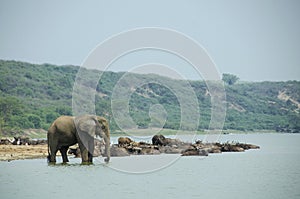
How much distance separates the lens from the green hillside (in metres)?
110

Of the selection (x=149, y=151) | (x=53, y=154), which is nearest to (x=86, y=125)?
(x=53, y=154)

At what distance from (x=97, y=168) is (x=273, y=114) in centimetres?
13847

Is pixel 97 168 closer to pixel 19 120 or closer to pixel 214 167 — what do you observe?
pixel 214 167

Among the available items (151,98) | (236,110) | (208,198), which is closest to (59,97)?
(151,98)

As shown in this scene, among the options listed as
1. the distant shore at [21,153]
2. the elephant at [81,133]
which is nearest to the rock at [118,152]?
the distant shore at [21,153]

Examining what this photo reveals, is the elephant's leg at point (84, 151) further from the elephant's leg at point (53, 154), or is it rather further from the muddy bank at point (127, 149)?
the muddy bank at point (127, 149)

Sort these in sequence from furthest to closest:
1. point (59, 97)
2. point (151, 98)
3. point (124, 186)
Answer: point (151, 98)
point (59, 97)
point (124, 186)

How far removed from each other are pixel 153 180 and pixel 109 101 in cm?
10850

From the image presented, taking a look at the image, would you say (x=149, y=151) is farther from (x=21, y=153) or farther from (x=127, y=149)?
(x=21, y=153)

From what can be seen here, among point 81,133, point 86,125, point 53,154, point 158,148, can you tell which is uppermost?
point 86,125

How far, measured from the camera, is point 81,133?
3609 centimetres

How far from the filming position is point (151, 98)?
155 meters

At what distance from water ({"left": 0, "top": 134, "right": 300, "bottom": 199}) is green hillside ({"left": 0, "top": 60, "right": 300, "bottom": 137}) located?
56.4m

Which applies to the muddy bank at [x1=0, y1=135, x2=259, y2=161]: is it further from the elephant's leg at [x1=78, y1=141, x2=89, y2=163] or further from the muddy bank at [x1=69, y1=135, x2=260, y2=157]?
the elephant's leg at [x1=78, y1=141, x2=89, y2=163]
